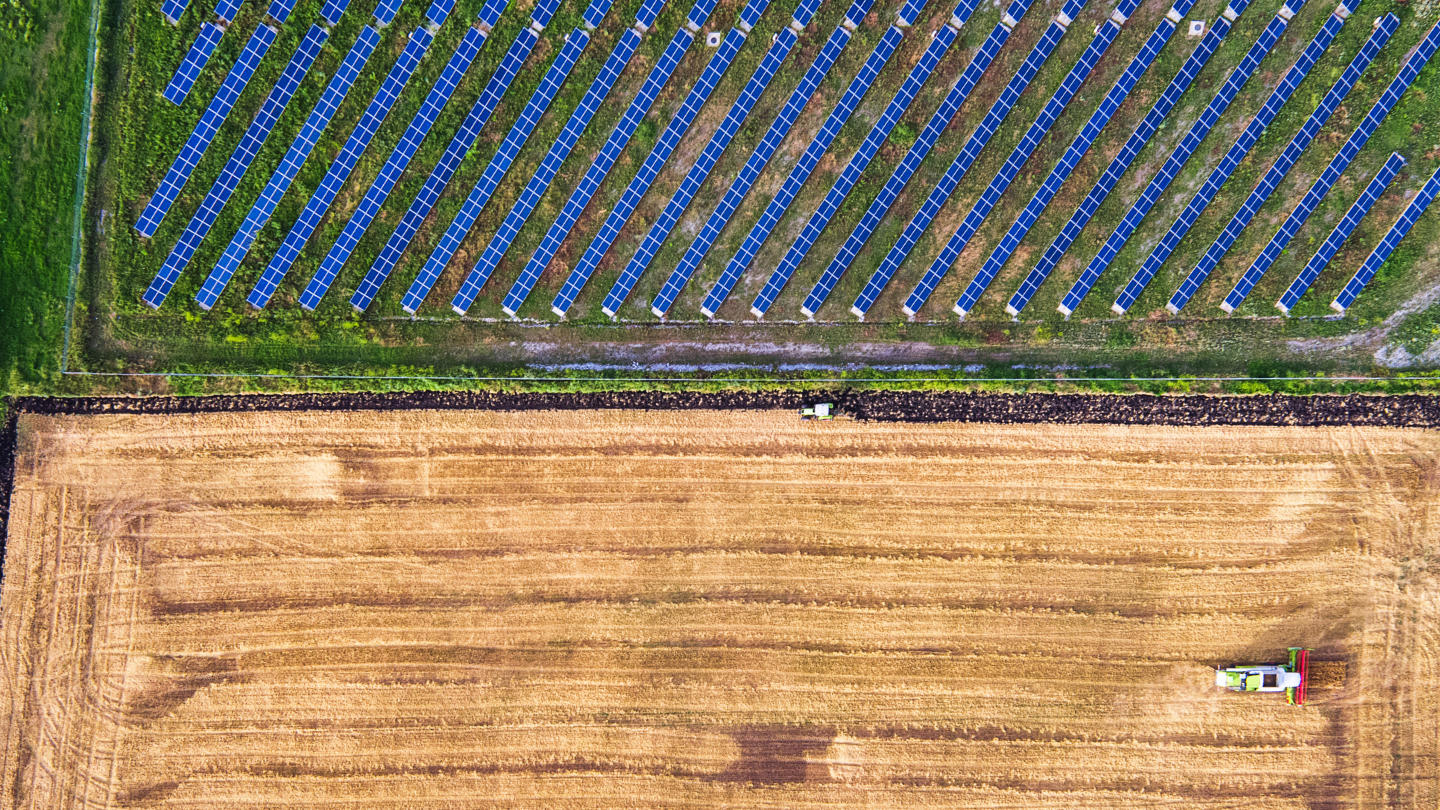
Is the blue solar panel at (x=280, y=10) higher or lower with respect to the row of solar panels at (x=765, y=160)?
higher

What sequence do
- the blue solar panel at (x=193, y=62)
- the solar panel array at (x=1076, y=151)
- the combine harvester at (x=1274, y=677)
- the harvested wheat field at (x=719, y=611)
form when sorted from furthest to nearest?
the harvested wheat field at (x=719, y=611) < the solar panel array at (x=1076, y=151) < the combine harvester at (x=1274, y=677) < the blue solar panel at (x=193, y=62)

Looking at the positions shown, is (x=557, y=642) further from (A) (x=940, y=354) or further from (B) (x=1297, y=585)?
(B) (x=1297, y=585)

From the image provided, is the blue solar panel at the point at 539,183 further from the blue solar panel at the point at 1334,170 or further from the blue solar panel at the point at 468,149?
the blue solar panel at the point at 1334,170

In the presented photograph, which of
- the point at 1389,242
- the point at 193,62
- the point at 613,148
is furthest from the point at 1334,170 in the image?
the point at 193,62

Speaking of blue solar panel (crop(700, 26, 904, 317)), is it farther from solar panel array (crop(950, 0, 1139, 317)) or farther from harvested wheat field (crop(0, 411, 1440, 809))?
solar panel array (crop(950, 0, 1139, 317))

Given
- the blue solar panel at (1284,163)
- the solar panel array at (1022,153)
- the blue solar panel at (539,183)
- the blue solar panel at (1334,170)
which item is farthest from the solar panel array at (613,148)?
the blue solar panel at (1334,170)

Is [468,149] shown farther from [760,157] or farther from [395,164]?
[760,157]

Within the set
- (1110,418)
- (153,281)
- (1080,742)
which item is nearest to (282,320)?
(153,281)
